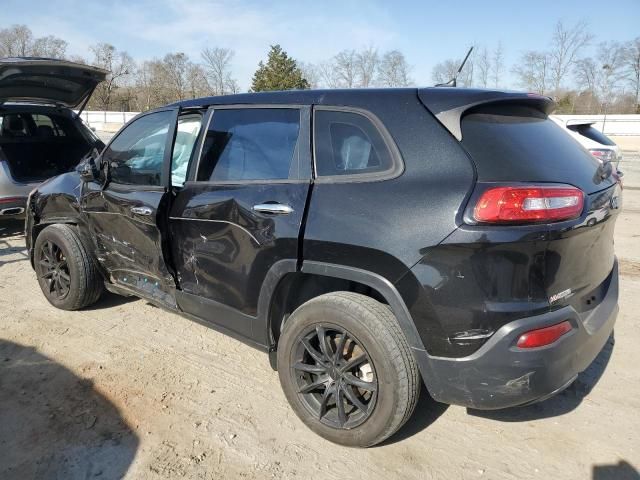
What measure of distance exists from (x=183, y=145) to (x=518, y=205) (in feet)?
7.78

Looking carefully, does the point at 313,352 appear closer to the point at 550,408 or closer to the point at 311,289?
the point at 311,289

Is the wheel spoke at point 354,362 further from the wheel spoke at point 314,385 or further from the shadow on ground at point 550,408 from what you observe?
the shadow on ground at point 550,408

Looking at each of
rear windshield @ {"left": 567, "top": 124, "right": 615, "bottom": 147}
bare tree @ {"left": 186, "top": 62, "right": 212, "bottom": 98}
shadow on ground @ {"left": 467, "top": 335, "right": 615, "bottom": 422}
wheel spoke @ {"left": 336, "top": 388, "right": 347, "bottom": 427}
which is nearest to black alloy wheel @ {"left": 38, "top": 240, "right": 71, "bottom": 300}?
wheel spoke @ {"left": 336, "top": 388, "right": 347, "bottom": 427}

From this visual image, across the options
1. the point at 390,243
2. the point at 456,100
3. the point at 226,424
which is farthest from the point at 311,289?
the point at 456,100

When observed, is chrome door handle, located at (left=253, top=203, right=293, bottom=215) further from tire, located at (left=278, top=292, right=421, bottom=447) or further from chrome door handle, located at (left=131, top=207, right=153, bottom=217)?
chrome door handle, located at (left=131, top=207, right=153, bottom=217)

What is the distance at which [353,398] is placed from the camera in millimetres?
2484

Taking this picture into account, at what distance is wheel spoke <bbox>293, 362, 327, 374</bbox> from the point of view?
8.45ft

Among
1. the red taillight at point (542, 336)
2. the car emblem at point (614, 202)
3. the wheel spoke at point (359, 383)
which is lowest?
the wheel spoke at point (359, 383)

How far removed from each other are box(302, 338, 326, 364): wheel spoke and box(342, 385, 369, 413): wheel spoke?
0.18 m

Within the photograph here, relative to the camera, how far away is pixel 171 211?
126 inches

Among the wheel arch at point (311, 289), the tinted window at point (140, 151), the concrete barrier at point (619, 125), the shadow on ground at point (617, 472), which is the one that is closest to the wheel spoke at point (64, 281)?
the tinted window at point (140, 151)

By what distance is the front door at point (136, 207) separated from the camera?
10.9ft

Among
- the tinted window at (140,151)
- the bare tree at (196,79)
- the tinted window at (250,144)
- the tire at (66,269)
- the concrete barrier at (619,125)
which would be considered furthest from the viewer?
the bare tree at (196,79)

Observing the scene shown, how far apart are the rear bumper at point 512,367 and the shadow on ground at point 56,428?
5.43 feet
